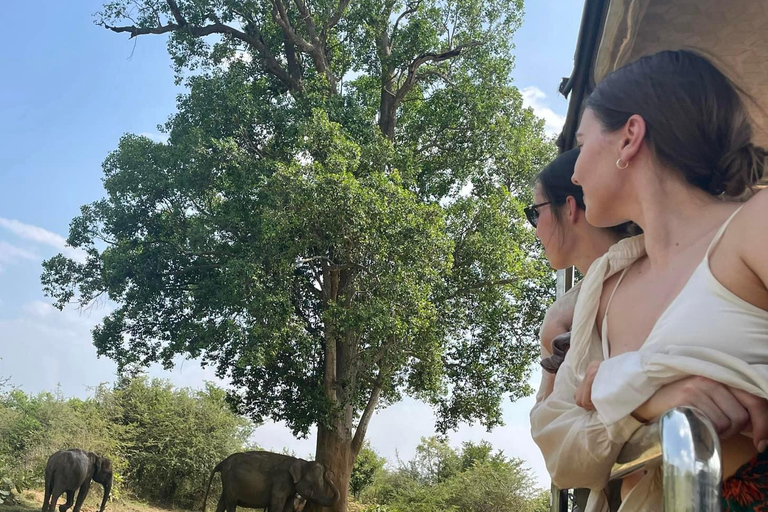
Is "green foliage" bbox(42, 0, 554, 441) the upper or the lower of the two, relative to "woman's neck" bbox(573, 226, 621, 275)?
upper

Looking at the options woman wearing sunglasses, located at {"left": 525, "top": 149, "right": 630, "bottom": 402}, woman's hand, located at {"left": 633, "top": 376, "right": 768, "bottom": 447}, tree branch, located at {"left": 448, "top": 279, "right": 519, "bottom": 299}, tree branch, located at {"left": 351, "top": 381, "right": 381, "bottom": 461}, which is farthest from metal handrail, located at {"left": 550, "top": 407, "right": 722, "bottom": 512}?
tree branch, located at {"left": 351, "top": 381, "right": 381, "bottom": 461}

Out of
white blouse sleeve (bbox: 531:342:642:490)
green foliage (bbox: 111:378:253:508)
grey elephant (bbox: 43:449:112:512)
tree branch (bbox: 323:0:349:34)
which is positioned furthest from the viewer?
green foliage (bbox: 111:378:253:508)

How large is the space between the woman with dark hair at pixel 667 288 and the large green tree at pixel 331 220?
879 cm

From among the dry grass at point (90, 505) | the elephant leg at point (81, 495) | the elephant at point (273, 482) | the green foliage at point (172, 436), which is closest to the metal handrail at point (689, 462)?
the elephant at point (273, 482)

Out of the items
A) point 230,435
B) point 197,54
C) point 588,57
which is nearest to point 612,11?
point 588,57

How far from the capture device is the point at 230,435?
19781 mm

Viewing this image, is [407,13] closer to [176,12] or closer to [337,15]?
[337,15]

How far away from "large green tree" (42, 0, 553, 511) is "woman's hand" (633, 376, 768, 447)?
9161 millimetres

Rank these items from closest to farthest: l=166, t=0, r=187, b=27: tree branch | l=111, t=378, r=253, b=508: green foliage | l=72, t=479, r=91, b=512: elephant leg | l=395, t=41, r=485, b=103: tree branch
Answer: l=72, t=479, r=91, b=512: elephant leg, l=395, t=41, r=485, b=103: tree branch, l=166, t=0, r=187, b=27: tree branch, l=111, t=378, r=253, b=508: green foliage

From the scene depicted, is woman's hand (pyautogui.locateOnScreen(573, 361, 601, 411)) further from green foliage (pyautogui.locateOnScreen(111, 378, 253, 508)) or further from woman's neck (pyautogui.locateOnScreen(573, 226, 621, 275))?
green foliage (pyautogui.locateOnScreen(111, 378, 253, 508))

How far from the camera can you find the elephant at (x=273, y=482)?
1166cm

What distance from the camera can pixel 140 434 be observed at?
1917 centimetres

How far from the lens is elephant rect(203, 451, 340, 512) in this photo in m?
11.7

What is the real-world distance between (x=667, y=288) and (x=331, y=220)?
9474 mm
